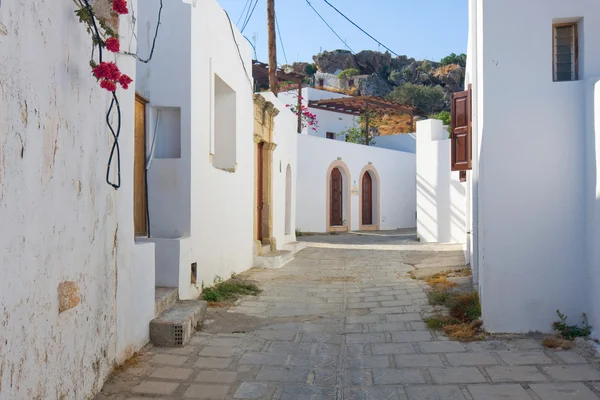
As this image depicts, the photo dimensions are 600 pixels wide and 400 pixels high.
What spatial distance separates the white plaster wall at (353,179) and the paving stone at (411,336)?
12.7 m

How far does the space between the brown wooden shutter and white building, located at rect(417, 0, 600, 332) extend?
2.04m

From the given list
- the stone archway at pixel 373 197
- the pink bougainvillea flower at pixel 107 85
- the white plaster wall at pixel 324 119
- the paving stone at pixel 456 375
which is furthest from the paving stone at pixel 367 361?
the white plaster wall at pixel 324 119

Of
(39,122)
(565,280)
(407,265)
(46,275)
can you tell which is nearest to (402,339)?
(565,280)

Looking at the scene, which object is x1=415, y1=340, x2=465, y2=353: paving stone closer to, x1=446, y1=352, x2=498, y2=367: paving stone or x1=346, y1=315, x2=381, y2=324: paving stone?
x1=446, y1=352, x2=498, y2=367: paving stone

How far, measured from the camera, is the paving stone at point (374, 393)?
142 inches

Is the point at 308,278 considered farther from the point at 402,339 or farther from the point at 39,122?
the point at 39,122

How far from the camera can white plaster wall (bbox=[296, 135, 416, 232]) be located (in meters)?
18.0

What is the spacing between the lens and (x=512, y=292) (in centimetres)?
496

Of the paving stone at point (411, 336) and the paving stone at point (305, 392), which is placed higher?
the paving stone at point (411, 336)

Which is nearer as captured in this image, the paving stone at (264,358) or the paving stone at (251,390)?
the paving stone at (251,390)

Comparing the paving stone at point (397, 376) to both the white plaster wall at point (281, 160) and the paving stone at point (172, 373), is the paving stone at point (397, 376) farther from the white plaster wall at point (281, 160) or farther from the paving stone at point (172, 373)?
the white plaster wall at point (281, 160)

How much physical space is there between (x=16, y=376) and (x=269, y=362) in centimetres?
222

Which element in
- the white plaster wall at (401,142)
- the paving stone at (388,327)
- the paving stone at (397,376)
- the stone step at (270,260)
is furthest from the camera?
the white plaster wall at (401,142)

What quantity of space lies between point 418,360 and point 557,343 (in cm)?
122
